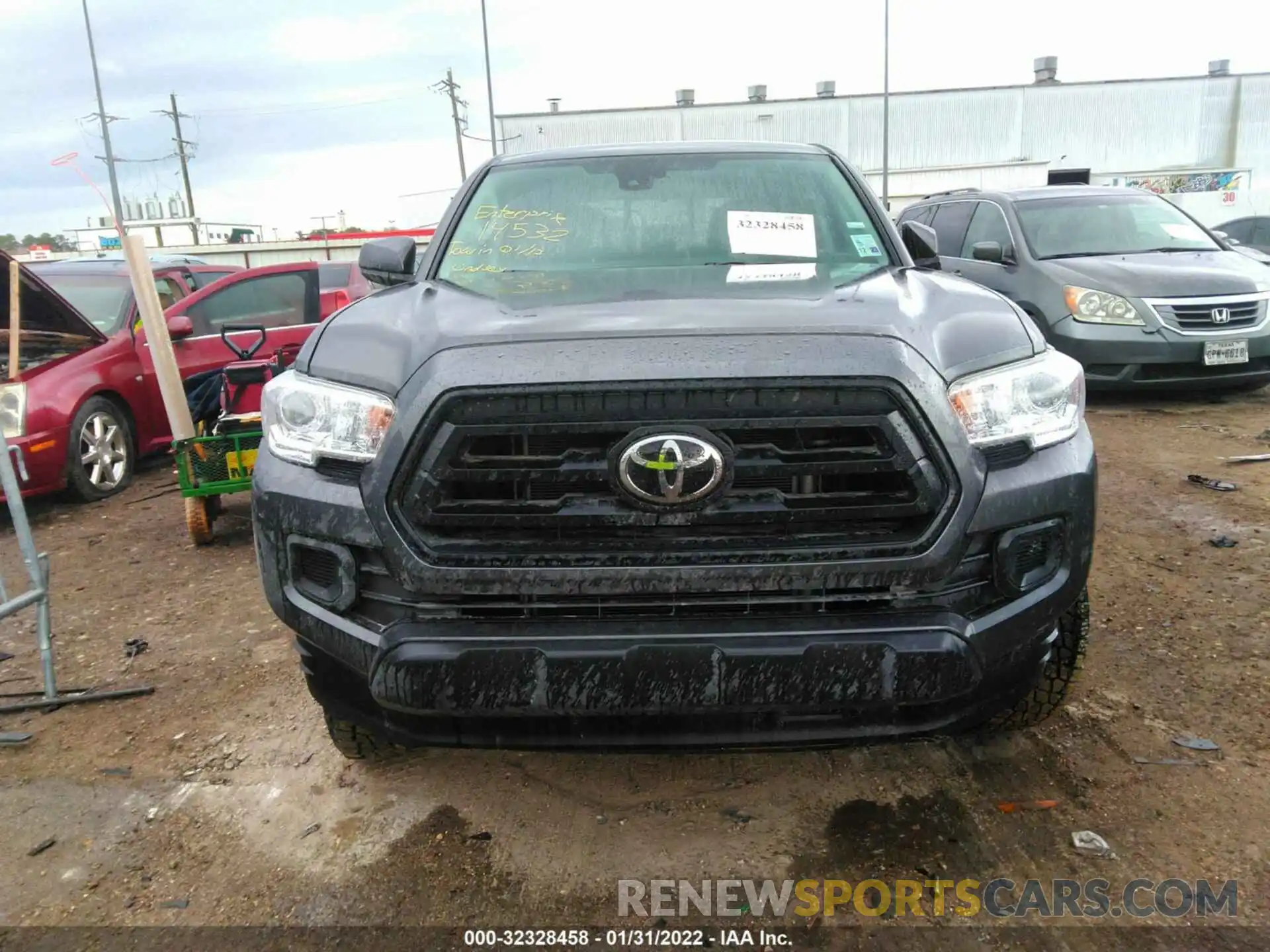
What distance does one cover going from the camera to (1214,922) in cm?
199

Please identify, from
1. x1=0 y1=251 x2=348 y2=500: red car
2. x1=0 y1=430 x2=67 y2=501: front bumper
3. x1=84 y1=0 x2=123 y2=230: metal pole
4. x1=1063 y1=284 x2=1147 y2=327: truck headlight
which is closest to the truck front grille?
x1=0 y1=251 x2=348 y2=500: red car

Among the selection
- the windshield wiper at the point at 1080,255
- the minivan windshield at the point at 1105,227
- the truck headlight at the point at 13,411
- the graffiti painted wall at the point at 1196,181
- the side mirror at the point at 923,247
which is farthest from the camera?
the graffiti painted wall at the point at 1196,181

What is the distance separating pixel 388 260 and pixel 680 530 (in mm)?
1880

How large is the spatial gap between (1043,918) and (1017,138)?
169 ft

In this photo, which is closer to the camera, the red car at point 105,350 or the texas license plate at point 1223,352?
the red car at point 105,350

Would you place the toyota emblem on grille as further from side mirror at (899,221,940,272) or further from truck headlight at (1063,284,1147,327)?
truck headlight at (1063,284,1147,327)

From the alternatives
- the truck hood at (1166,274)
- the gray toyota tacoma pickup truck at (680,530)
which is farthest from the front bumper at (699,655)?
the truck hood at (1166,274)

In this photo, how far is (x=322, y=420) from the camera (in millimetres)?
2121

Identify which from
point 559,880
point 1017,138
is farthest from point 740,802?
point 1017,138

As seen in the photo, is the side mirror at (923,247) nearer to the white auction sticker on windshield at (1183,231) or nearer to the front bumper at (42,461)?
the front bumper at (42,461)

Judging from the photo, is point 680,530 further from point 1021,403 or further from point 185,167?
point 185,167

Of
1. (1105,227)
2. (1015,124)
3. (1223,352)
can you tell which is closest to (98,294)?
(1105,227)

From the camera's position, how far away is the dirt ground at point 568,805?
218 centimetres

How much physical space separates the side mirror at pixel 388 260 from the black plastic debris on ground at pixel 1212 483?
4515 millimetres
